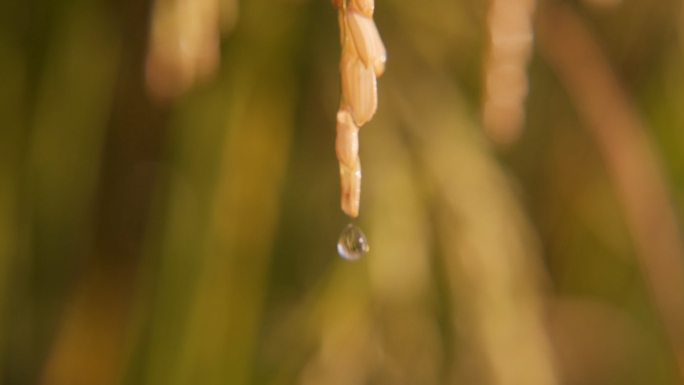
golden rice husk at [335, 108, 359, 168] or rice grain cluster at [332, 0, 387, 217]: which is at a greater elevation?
rice grain cluster at [332, 0, 387, 217]

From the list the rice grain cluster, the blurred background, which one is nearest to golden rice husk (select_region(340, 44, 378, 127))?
the rice grain cluster

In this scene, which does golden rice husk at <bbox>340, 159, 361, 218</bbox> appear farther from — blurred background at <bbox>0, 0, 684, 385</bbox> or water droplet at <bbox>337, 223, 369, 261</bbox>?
blurred background at <bbox>0, 0, 684, 385</bbox>

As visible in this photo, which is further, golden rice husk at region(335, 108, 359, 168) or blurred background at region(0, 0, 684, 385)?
blurred background at region(0, 0, 684, 385)

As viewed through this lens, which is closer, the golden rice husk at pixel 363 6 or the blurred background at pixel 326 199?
the golden rice husk at pixel 363 6

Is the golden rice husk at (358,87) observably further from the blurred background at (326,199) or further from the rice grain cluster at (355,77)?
the blurred background at (326,199)

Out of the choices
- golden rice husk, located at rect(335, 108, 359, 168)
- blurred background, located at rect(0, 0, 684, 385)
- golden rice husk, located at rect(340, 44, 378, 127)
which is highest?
golden rice husk, located at rect(340, 44, 378, 127)

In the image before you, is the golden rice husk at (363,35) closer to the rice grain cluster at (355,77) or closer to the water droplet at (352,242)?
the rice grain cluster at (355,77)

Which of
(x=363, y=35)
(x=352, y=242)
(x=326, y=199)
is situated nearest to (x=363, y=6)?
(x=363, y=35)

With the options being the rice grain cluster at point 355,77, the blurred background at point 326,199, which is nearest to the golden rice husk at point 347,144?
the rice grain cluster at point 355,77

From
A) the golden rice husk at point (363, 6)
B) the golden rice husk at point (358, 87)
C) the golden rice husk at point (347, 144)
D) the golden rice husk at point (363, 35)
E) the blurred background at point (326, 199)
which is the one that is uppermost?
the golden rice husk at point (363, 6)

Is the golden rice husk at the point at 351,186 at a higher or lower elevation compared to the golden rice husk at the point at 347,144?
lower

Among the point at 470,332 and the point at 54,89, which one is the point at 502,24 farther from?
the point at 54,89
